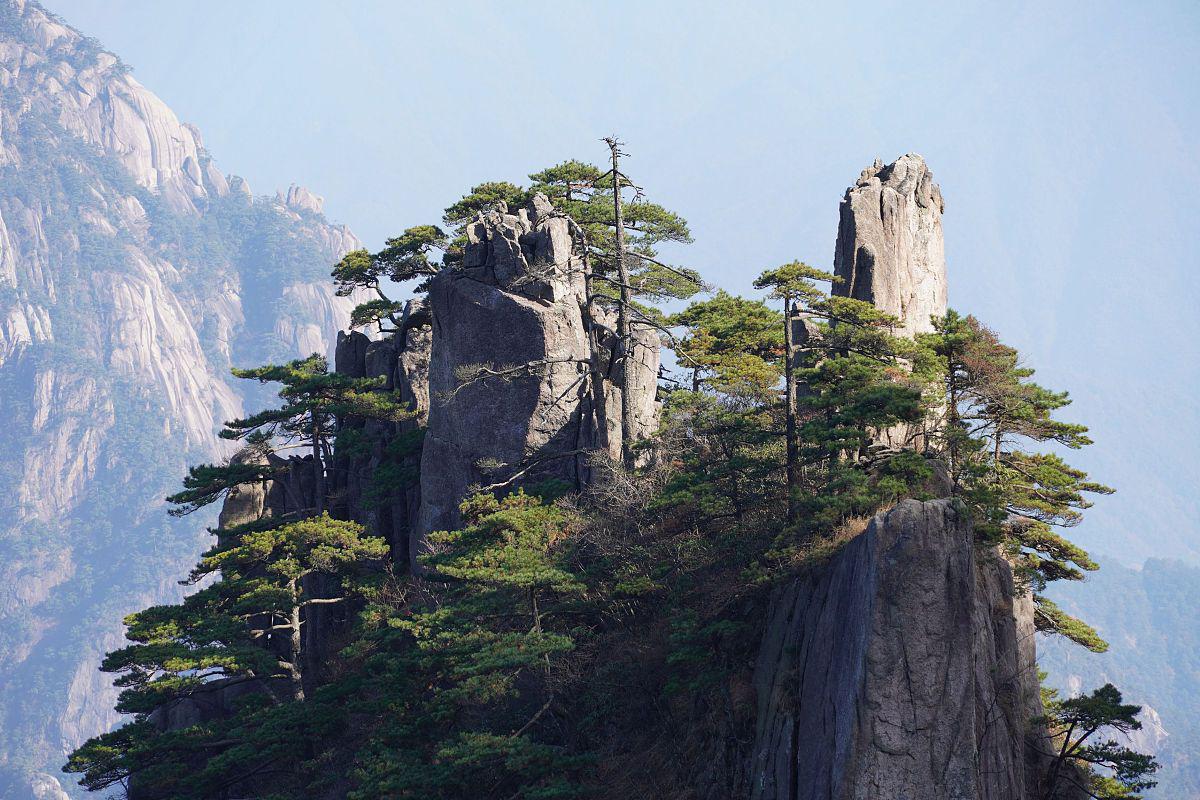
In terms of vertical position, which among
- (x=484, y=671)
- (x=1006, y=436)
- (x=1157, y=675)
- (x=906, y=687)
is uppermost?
(x=1006, y=436)

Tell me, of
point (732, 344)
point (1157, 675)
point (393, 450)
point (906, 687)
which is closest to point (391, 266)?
point (393, 450)

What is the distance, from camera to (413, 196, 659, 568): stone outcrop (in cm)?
3703

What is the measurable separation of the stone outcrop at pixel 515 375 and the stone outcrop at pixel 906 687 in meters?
14.0

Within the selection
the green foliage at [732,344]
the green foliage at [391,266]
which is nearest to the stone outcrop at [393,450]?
the green foliage at [391,266]

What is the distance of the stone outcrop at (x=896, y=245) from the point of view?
3638 centimetres

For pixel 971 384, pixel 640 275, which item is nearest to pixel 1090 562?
pixel 971 384

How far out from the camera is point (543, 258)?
3844 centimetres

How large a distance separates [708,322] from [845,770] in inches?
712

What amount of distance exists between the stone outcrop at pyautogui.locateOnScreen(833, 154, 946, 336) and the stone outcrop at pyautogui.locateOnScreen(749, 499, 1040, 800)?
559 inches

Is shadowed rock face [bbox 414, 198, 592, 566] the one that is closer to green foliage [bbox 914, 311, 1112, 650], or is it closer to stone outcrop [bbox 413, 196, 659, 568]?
stone outcrop [bbox 413, 196, 659, 568]

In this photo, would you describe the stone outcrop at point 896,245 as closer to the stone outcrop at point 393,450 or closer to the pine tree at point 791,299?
the pine tree at point 791,299

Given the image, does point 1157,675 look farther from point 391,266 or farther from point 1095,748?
point 1095,748

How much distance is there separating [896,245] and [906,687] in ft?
61.4

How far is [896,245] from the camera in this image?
123 feet
